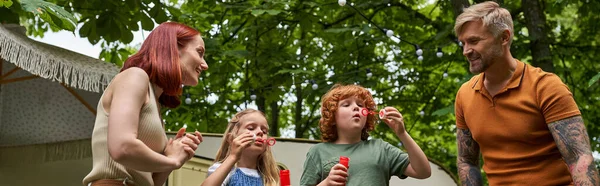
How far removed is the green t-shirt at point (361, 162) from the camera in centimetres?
360

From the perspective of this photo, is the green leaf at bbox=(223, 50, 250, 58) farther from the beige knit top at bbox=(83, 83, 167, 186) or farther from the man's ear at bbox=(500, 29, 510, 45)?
the beige knit top at bbox=(83, 83, 167, 186)

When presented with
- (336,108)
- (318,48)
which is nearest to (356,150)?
(336,108)

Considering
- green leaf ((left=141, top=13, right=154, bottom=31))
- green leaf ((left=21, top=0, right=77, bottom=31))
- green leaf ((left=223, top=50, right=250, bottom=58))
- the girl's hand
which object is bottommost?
the girl's hand

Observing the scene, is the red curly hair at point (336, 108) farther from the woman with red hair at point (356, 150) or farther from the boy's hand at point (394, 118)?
the boy's hand at point (394, 118)

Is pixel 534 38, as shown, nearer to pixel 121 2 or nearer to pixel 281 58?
pixel 281 58

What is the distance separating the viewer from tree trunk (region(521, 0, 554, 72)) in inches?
269

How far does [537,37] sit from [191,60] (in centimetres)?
508

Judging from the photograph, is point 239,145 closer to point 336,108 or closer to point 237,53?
point 336,108

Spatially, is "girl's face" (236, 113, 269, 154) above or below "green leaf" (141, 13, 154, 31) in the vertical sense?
below

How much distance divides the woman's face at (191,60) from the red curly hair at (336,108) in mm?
1198

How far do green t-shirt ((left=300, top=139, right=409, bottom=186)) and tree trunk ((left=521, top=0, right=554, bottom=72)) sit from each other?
142 inches

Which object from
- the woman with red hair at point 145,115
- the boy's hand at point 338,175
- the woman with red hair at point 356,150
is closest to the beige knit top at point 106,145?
the woman with red hair at point 145,115

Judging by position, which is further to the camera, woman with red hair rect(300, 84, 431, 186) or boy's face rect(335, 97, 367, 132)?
boy's face rect(335, 97, 367, 132)

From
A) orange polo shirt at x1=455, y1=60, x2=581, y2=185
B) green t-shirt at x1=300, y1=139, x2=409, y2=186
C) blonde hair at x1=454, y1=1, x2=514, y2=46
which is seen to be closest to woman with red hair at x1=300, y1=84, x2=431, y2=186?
green t-shirt at x1=300, y1=139, x2=409, y2=186
